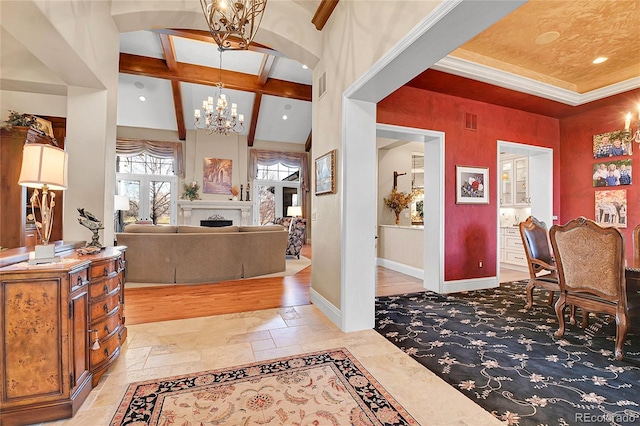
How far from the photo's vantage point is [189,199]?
8.78m

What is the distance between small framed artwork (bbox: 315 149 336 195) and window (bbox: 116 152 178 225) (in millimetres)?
7064

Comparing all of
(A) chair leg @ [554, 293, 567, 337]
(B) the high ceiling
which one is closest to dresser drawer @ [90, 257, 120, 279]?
(B) the high ceiling

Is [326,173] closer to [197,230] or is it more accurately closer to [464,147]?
[464,147]

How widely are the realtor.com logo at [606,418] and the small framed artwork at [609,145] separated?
455 centimetres

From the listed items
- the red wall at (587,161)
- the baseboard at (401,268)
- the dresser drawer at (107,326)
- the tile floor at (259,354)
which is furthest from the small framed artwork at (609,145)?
the dresser drawer at (107,326)

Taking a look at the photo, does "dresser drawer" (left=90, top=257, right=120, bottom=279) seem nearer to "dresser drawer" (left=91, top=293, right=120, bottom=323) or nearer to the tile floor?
"dresser drawer" (left=91, top=293, right=120, bottom=323)

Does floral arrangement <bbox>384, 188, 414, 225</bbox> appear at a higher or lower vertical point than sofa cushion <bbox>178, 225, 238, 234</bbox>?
higher

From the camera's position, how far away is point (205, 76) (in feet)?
→ 22.5

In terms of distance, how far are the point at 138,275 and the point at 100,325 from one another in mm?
2911

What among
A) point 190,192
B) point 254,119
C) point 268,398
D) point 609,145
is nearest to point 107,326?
point 268,398

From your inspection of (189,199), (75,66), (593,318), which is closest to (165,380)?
(75,66)

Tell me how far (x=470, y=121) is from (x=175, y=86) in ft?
23.3

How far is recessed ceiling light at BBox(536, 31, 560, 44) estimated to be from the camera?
10.6 ft

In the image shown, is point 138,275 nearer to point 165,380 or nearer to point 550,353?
point 165,380
